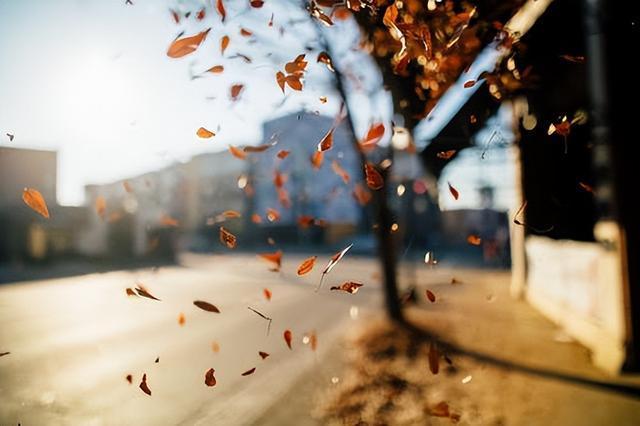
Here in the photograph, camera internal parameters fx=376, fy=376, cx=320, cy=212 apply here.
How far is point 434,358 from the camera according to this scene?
5859 millimetres

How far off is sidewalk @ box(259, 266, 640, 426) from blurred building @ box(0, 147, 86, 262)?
23403 mm

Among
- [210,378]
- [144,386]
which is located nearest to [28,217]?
[144,386]

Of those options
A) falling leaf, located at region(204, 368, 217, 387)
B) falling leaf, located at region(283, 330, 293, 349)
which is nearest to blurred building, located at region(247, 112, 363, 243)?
falling leaf, located at region(283, 330, 293, 349)

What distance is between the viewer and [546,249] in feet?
29.3

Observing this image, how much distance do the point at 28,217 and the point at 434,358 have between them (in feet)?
86.7

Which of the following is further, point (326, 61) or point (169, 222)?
point (169, 222)

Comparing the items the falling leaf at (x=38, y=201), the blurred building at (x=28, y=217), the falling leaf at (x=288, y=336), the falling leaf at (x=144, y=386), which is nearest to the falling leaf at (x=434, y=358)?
the falling leaf at (x=288, y=336)

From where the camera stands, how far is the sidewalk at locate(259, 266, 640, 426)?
4.04 m

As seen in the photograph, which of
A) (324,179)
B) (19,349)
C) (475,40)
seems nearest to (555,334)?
(475,40)

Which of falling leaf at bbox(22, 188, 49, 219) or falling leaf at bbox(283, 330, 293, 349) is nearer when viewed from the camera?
falling leaf at bbox(22, 188, 49, 219)

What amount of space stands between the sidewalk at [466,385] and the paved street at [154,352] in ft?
1.89

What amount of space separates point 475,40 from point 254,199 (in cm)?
4044

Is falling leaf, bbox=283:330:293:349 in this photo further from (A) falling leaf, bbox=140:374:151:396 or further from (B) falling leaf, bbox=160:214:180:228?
(B) falling leaf, bbox=160:214:180:228

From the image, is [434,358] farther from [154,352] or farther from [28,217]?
[28,217]
